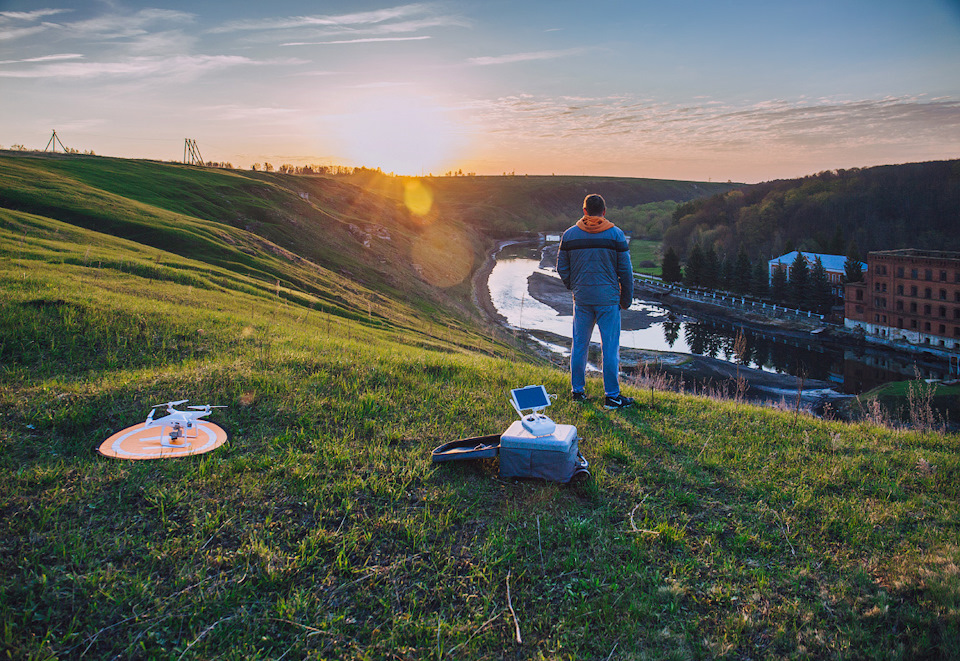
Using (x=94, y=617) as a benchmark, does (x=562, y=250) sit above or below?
above

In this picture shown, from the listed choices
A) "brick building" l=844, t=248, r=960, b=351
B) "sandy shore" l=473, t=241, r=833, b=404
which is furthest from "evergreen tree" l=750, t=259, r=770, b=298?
"sandy shore" l=473, t=241, r=833, b=404

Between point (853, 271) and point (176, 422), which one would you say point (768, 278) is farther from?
point (176, 422)

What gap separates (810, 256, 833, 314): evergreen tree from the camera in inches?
2408

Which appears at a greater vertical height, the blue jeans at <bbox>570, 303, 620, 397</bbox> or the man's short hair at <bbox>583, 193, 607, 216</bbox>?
the man's short hair at <bbox>583, 193, 607, 216</bbox>

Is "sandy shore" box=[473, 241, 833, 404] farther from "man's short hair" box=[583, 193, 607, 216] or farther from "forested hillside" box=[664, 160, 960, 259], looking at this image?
"forested hillside" box=[664, 160, 960, 259]

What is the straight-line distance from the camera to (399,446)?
18.5 ft

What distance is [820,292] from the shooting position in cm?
6134

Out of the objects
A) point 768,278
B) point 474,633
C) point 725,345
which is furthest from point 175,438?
point 768,278

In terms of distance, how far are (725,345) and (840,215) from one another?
Result: 3008 inches

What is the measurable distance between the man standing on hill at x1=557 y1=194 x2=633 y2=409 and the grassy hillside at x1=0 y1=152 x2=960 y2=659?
2.29 ft

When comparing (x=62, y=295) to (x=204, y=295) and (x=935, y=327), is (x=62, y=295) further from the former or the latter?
(x=935, y=327)

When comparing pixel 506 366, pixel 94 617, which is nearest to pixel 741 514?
pixel 94 617

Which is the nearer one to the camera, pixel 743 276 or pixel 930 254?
pixel 930 254

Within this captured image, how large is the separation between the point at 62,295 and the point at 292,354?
16.0 feet
